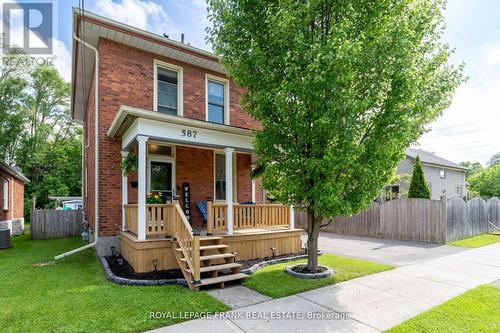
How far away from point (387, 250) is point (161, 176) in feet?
25.9

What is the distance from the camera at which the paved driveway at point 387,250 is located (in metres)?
8.62

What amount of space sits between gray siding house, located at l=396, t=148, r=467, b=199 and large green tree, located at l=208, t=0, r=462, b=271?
17.8 metres

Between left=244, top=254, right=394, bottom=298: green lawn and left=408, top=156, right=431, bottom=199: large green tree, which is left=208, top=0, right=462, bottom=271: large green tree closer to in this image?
left=244, top=254, right=394, bottom=298: green lawn

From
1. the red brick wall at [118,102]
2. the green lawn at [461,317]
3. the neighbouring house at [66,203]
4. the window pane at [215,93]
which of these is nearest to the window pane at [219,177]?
the red brick wall at [118,102]

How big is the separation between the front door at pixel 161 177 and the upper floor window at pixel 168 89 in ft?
5.70

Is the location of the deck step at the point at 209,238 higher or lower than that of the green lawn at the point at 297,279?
higher

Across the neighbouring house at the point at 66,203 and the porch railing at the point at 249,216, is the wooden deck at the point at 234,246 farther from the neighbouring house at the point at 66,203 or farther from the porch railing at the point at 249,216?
the neighbouring house at the point at 66,203

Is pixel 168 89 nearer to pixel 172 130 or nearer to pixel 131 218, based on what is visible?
pixel 172 130

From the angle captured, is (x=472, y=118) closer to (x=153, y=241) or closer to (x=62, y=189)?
(x=153, y=241)

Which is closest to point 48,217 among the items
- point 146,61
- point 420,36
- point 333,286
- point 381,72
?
point 146,61

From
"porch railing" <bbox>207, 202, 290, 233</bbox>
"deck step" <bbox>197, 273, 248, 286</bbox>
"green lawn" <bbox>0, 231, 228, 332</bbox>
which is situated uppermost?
"porch railing" <bbox>207, 202, 290, 233</bbox>

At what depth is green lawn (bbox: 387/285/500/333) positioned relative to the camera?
13.2ft

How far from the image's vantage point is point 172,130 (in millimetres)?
7125

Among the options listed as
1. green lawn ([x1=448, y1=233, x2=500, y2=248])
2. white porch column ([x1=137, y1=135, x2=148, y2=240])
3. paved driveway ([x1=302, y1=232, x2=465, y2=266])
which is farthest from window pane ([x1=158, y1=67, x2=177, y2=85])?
green lawn ([x1=448, y1=233, x2=500, y2=248])
